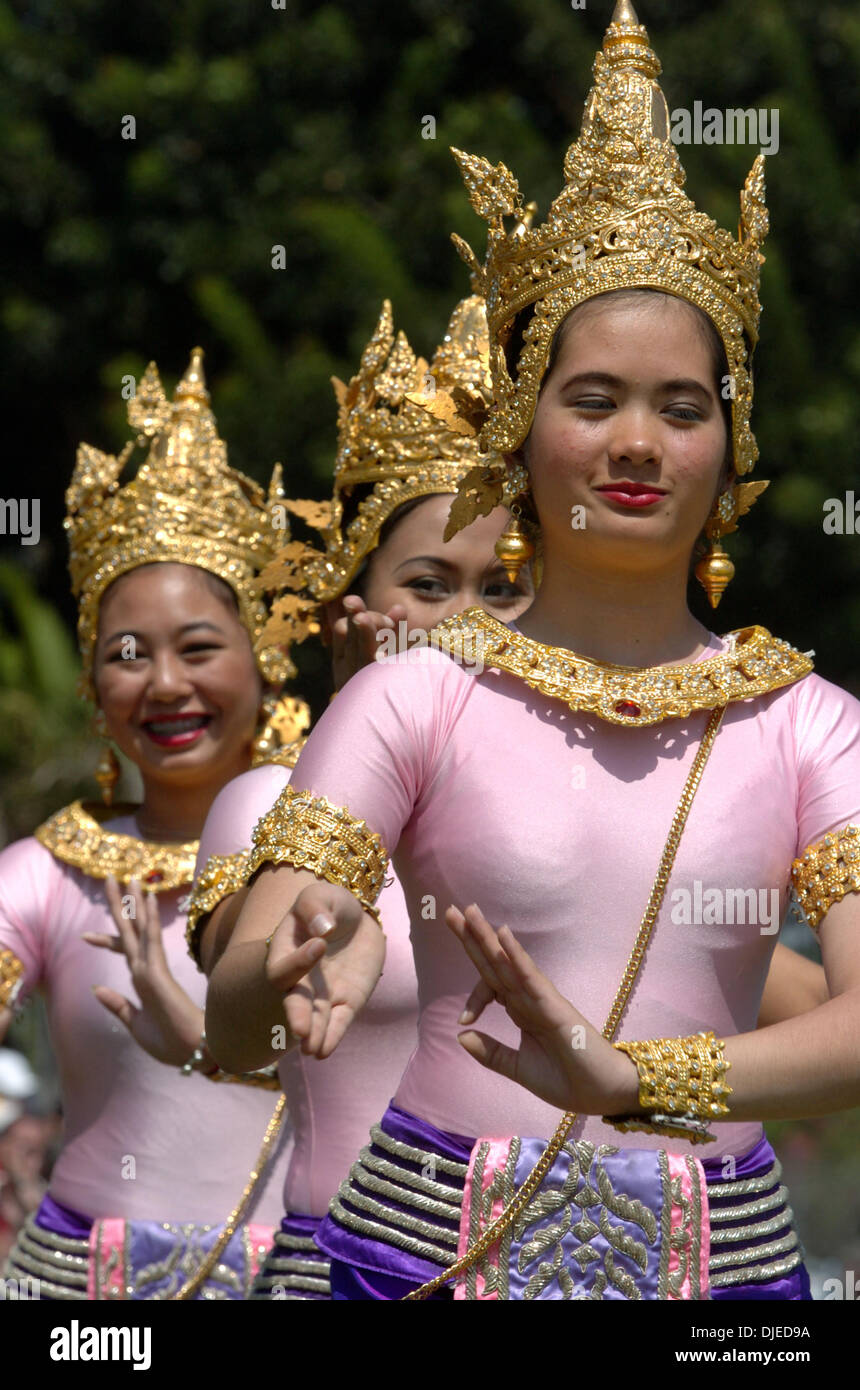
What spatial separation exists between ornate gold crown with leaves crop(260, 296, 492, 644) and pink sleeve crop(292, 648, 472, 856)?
1.48m

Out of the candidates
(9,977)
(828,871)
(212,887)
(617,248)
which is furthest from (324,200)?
(828,871)

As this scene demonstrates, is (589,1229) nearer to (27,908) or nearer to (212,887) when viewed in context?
(212,887)

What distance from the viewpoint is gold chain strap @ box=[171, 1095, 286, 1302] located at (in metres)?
4.79

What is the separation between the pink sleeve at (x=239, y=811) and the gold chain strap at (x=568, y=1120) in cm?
100

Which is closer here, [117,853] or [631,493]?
[631,493]

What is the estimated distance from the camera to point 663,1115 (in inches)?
105

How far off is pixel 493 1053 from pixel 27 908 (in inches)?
105

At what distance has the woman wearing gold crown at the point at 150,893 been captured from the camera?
4918mm

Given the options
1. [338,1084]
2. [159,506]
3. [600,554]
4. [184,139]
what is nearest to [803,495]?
[184,139]

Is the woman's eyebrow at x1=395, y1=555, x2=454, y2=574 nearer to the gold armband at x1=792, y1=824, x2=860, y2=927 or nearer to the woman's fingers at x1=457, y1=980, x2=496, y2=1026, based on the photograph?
the gold armband at x1=792, y1=824, x2=860, y2=927

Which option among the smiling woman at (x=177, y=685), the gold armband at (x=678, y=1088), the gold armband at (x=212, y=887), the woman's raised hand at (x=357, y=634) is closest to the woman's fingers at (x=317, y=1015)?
the gold armband at (x=678, y=1088)

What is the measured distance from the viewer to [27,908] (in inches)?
203

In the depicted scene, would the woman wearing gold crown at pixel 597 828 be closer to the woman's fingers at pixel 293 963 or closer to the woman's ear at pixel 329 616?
the woman's fingers at pixel 293 963

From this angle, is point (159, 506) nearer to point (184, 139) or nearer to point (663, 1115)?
point (663, 1115)
